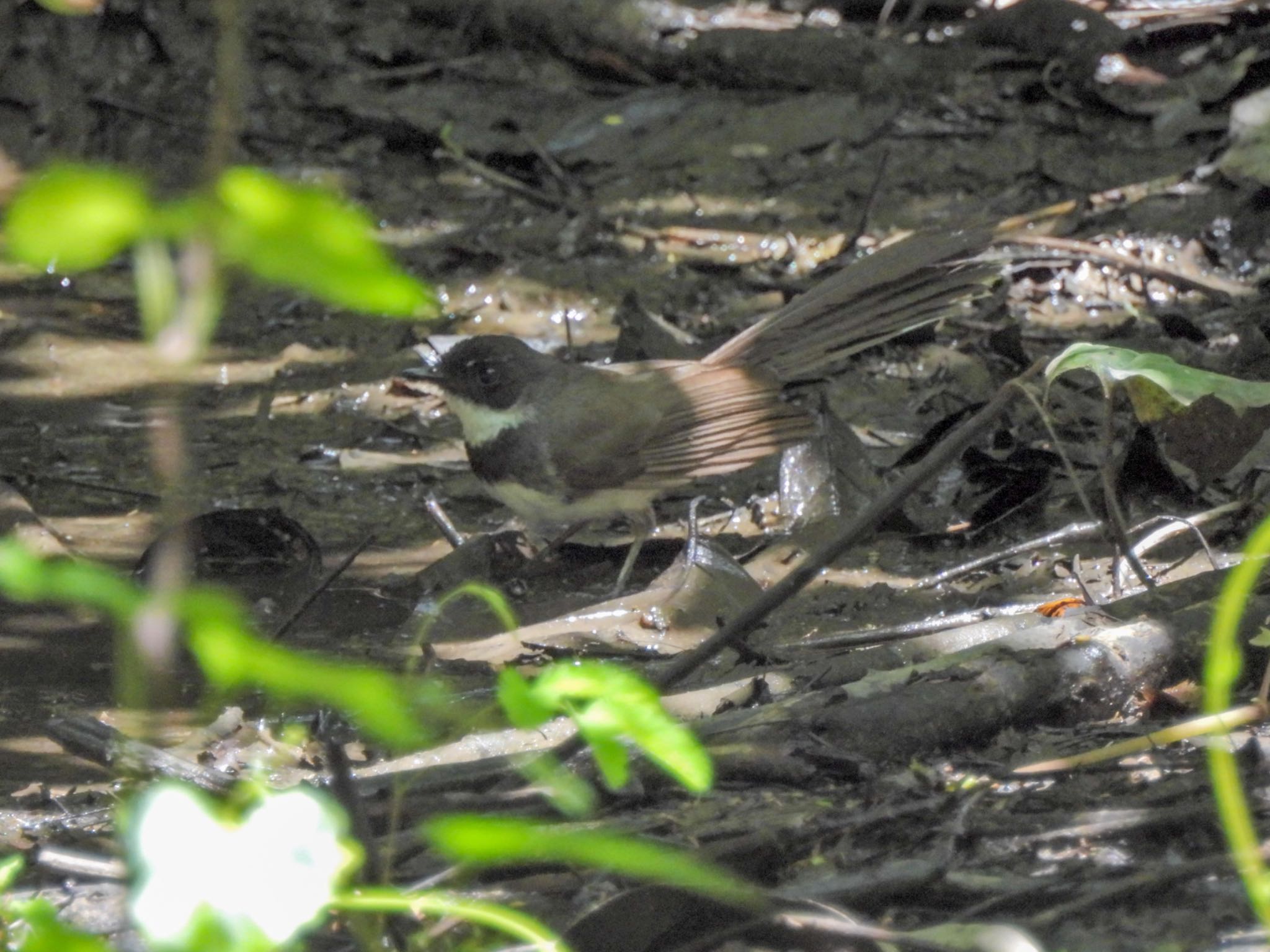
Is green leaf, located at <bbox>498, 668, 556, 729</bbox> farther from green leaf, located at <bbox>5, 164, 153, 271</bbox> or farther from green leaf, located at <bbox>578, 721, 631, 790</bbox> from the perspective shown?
green leaf, located at <bbox>5, 164, 153, 271</bbox>

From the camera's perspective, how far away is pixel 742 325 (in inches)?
301

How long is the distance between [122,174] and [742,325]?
6348mm

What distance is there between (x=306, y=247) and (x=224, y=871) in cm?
59

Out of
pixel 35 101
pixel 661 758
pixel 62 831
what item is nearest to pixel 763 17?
pixel 35 101

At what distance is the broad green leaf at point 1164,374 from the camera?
3.54 meters

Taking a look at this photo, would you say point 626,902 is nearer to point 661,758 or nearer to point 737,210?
point 661,758

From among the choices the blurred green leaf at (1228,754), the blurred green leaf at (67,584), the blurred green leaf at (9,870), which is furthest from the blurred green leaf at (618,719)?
the blurred green leaf at (9,870)

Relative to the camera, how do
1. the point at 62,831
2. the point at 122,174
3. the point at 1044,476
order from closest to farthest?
the point at 122,174 → the point at 62,831 → the point at 1044,476

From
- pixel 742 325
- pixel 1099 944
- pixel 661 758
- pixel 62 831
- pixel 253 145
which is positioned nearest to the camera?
pixel 661 758

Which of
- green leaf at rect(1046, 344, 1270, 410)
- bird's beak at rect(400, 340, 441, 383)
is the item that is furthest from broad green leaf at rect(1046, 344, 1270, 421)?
bird's beak at rect(400, 340, 441, 383)

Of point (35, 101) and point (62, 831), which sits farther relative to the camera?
point (35, 101)

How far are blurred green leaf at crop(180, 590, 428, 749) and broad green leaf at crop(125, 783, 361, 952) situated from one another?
11 cm

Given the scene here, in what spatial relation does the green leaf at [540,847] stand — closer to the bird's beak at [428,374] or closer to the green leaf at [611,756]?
the green leaf at [611,756]

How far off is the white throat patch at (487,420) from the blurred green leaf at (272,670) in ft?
14.7
